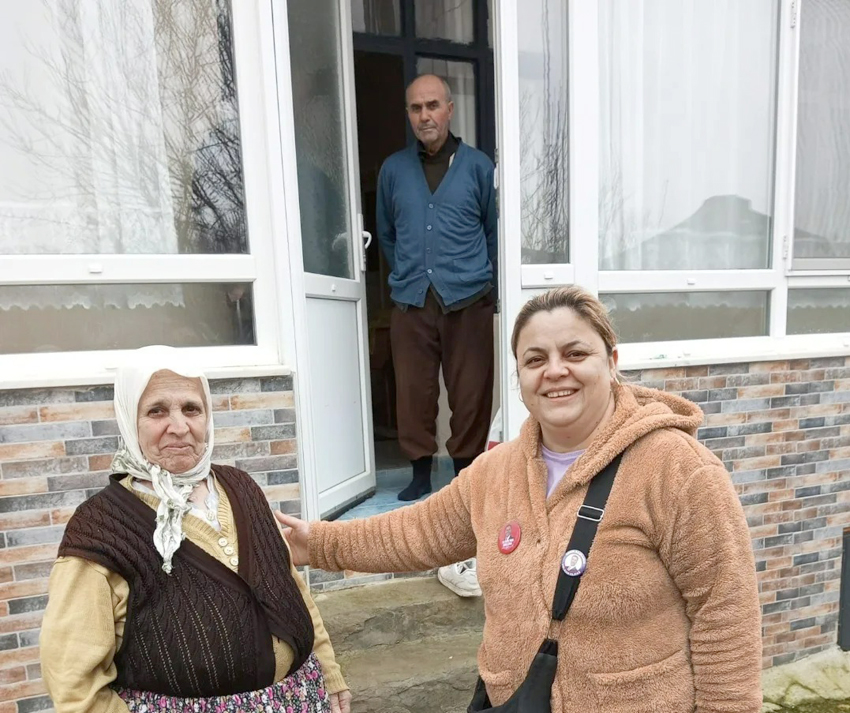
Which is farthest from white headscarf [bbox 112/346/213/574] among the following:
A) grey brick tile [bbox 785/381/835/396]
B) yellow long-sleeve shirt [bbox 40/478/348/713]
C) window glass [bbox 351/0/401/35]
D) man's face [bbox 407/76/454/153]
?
window glass [bbox 351/0/401/35]

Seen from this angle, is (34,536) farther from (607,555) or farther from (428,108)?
(428,108)

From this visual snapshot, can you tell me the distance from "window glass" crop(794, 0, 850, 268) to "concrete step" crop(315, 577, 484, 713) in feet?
9.43

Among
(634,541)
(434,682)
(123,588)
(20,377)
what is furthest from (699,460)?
(20,377)

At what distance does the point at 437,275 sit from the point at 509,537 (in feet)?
6.67

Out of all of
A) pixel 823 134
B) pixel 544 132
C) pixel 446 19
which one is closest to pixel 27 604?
pixel 544 132

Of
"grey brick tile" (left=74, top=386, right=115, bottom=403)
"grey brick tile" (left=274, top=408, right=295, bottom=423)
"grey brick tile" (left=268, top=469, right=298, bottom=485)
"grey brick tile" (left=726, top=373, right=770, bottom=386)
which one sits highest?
"grey brick tile" (left=74, top=386, right=115, bottom=403)

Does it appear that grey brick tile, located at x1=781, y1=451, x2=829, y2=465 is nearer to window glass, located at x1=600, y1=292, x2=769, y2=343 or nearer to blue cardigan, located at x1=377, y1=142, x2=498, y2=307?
window glass, located at x1=600, y1=292, x2=769, y2=343

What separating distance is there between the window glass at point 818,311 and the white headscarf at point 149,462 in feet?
11.5

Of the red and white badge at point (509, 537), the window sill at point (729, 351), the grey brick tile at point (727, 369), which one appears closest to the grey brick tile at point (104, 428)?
the red and white badge at point (509, 537)

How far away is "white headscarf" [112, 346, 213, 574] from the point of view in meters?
1.37

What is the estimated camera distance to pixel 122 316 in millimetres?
2467

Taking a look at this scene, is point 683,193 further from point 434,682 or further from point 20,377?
point 20,377

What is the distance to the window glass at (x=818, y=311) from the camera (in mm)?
3609

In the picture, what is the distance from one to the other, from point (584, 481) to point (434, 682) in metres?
1.63
